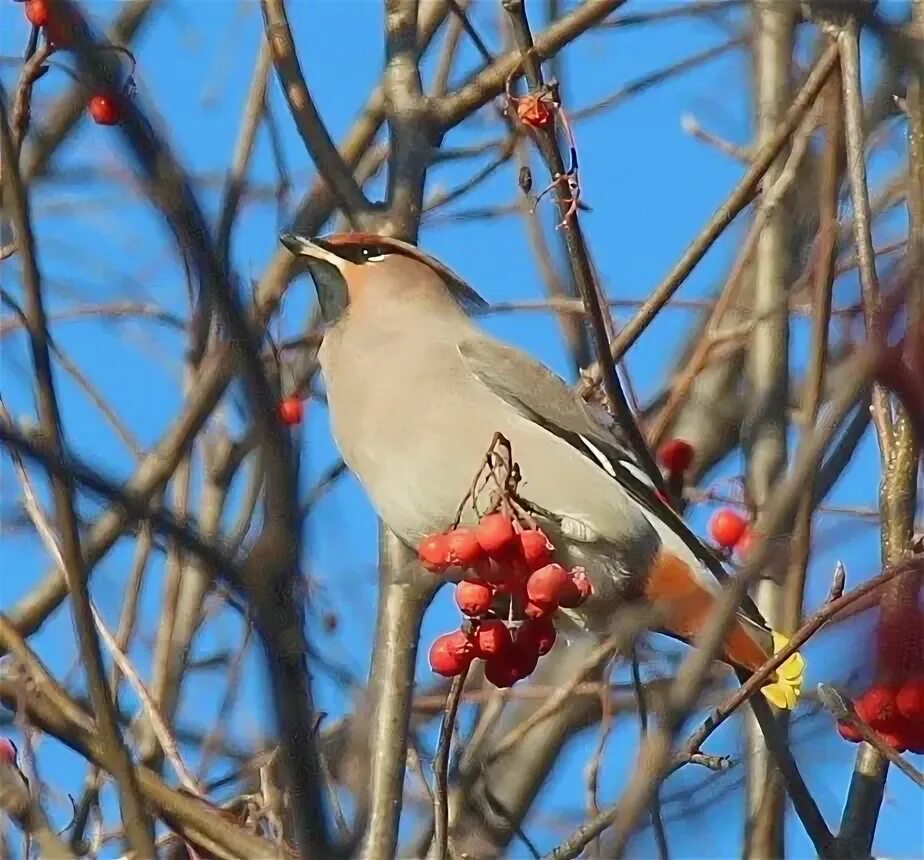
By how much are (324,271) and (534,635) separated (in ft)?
4.25

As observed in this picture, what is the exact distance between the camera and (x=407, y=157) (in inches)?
119

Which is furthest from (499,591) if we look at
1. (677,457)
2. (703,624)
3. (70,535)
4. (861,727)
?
(677,457)

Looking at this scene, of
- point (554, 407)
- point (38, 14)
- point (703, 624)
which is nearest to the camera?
point (38, 14)

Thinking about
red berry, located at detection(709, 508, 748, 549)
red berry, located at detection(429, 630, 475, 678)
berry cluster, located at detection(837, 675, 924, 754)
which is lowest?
berry cluster, located at detection(837, 675, 924, 754)

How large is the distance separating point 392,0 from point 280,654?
7.08 feet

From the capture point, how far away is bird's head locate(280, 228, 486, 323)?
10.6ft

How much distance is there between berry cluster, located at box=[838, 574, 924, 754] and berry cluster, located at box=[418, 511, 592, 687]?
0.42 m

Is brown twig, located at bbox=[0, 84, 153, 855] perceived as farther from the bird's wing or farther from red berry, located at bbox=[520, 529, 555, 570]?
the bird's wing

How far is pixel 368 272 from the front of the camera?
Answer: 343cm

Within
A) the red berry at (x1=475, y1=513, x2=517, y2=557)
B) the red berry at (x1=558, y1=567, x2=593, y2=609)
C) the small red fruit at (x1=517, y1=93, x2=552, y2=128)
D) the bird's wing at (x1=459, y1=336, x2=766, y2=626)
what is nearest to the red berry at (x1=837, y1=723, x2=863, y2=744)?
the red berry at (x1=558, y1=567, x2=593, y2=609)

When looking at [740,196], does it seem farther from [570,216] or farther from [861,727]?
[861,727]

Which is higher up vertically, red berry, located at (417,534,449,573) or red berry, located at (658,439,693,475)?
red berry, located at (658,439,693,475)

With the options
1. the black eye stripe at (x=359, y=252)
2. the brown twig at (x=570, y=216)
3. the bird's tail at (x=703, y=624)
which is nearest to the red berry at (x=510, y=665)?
the bird's tail at (x=703, y=624)

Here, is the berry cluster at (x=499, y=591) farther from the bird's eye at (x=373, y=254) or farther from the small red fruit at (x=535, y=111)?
the bird's eye at (x=373, y=254)
